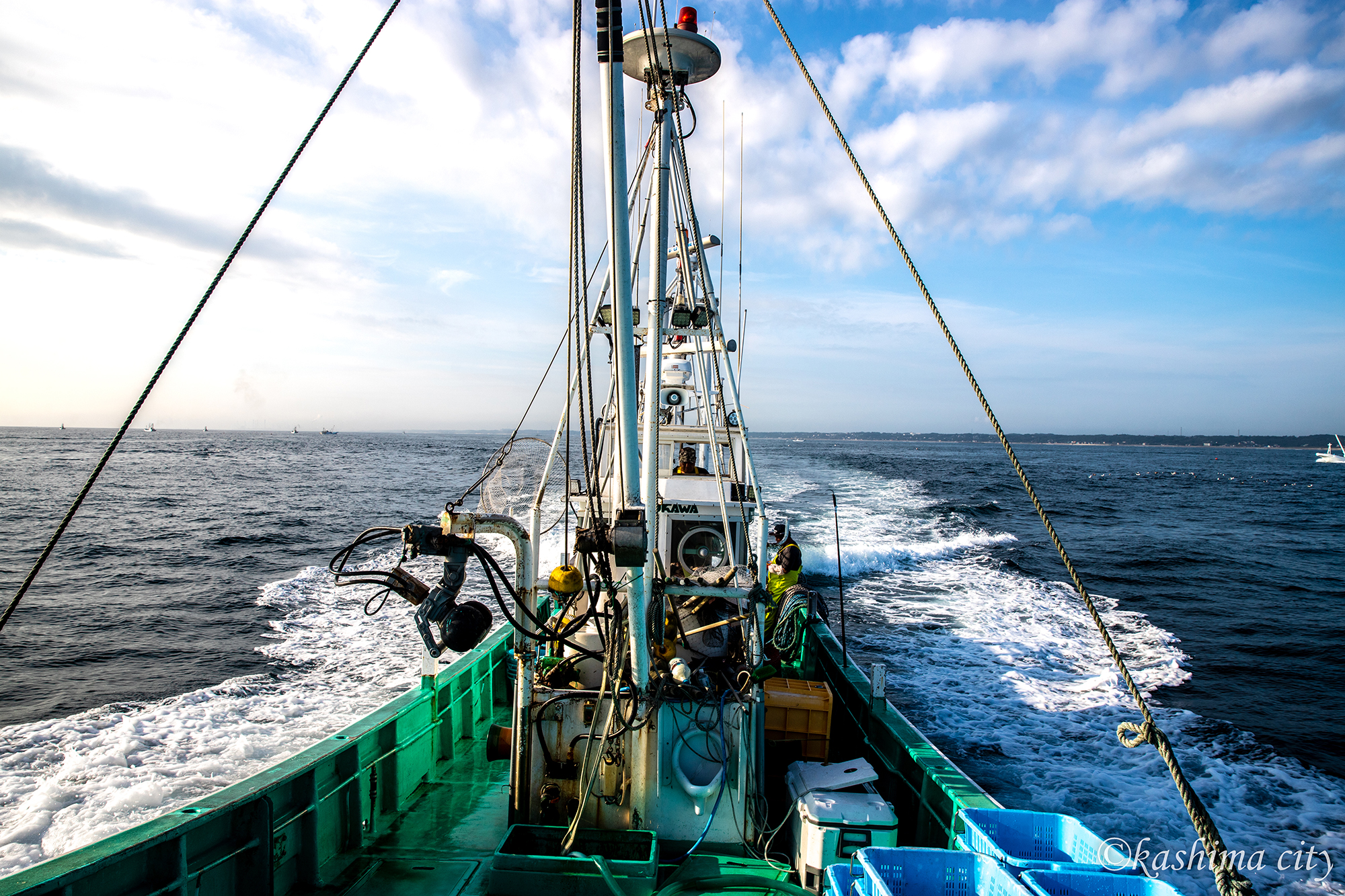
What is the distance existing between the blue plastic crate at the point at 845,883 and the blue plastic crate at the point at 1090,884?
0.75m

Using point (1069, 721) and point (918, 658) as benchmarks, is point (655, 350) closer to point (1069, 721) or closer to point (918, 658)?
point (1069, 721)

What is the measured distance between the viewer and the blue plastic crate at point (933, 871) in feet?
10.8

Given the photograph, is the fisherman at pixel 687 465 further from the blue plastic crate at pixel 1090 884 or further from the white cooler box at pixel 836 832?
the blue plastic crate at pixel 1090 884

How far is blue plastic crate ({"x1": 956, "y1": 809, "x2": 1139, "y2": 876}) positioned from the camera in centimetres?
360

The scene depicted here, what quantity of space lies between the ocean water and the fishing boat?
418cm

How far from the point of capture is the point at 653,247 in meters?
4.79

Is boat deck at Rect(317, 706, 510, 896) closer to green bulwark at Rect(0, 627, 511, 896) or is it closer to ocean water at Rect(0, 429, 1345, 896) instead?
green bulwark at Rect(0, 627, 511, 896)

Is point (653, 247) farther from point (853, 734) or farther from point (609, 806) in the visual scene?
point (853, 734)

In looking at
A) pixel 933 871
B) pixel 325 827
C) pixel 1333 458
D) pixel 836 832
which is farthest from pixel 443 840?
pixel 1333 458

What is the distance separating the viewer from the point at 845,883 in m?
3.45

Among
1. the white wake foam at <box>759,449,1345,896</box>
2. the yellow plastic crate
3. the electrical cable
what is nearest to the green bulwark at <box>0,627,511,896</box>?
the electrical cable

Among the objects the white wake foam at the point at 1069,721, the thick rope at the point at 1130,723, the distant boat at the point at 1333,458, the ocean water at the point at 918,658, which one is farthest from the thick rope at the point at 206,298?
the distant boat at the point at 1333,458

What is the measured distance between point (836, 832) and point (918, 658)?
386 inches

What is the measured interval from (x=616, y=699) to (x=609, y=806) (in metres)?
0.97
